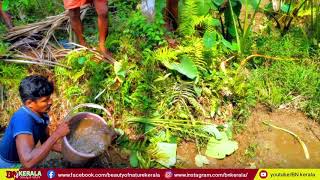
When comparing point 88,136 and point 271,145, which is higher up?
point 88,136

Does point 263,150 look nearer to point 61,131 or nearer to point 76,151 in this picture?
point 76,151

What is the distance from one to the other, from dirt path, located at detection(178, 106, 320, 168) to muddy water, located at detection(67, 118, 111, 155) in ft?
2.71

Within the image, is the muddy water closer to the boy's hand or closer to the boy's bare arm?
the boy's hand

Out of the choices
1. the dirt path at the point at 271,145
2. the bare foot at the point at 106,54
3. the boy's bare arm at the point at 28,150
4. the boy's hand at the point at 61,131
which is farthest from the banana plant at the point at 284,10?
the boy's bare arm at the point at 28,150

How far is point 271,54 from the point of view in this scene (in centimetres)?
541

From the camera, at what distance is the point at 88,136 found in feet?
13.4

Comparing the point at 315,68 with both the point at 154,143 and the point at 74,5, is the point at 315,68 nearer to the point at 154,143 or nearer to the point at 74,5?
the point at 154,143

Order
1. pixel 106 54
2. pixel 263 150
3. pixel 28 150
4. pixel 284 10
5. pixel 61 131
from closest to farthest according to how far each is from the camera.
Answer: pixel 28 150 → pixel 61 131 → pixel 263 150 → pixel 106 54 → pixel 284 10

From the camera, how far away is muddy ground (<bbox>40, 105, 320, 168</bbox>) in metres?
4.48

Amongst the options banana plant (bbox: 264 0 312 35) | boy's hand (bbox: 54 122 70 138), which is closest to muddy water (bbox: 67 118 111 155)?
boy's hand (bbox: 54 122 70 138)

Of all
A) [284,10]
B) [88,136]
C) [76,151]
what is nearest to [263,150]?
[88,136]

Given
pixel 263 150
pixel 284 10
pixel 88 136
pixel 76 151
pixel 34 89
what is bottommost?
pixel 263 150

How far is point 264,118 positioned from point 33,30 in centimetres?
272

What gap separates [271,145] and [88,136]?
5.86ft
